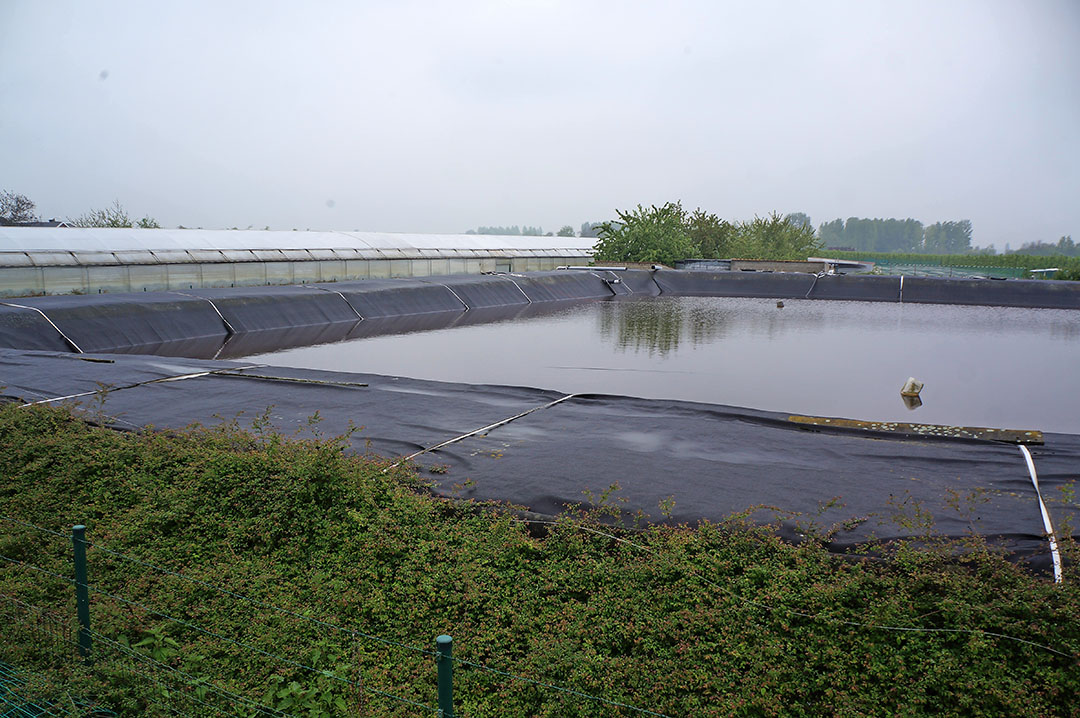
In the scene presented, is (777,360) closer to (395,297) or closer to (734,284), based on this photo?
(395,297)

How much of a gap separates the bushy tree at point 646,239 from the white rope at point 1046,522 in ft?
120

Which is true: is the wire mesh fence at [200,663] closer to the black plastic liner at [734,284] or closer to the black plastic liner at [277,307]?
the black plastic liner at [277,307]

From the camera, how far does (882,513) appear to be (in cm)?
616

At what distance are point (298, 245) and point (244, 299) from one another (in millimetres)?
9315

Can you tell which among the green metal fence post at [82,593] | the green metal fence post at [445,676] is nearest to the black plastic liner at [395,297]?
the green metal fence post at [82,593]

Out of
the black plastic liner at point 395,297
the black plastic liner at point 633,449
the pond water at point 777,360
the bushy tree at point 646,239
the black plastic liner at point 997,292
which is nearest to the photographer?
the black plastic liner at point 633,449

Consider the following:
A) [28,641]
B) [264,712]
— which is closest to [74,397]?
[28,641]

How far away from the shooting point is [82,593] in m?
4.63

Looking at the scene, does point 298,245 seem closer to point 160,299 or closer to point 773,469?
point 160,299

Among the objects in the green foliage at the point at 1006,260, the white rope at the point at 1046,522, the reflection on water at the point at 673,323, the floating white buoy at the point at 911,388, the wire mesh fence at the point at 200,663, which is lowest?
the wire mesh fence at the point at 200,663

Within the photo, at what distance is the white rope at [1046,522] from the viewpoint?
5.02 meters

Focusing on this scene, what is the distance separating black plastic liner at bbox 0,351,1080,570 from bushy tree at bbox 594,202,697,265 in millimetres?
34321

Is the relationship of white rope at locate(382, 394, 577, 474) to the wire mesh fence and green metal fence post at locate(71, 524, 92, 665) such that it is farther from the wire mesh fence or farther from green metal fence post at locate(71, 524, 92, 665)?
green metal fence post at locate(71, 524, 92, 665)

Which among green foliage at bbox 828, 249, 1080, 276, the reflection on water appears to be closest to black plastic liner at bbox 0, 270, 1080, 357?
the reflection on water
